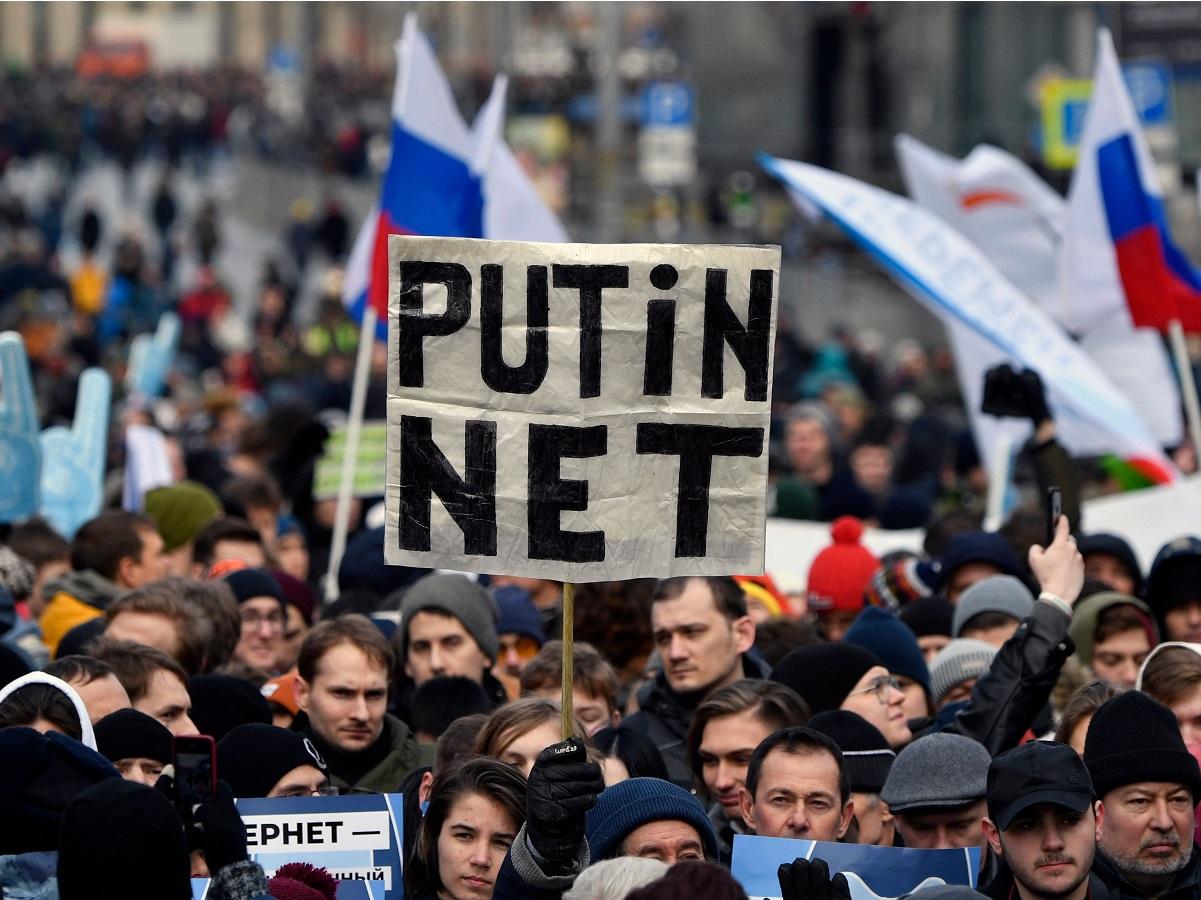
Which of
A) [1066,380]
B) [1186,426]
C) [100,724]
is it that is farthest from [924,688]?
[1186,426]

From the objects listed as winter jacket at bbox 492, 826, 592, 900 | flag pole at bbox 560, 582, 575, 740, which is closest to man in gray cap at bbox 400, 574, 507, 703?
flag pole at bbox 560, 582, 575, 740

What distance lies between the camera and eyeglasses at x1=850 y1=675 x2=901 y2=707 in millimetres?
6836

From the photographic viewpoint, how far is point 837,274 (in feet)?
114

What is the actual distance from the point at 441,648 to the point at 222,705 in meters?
1.00

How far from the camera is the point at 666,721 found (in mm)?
7105

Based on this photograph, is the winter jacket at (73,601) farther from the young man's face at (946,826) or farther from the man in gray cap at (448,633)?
the young man's face at (946,826)

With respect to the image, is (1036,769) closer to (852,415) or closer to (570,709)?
(570,709)

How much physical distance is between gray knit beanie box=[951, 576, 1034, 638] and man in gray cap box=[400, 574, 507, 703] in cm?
141

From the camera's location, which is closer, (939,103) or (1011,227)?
(1011,227)

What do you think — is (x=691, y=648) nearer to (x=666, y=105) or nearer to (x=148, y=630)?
(x=148, y=630)

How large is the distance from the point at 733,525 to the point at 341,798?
1.16 m

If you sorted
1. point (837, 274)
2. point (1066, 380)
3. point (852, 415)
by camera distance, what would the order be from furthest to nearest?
point (837, 274) → point (852, 415) → point (1066, 380)

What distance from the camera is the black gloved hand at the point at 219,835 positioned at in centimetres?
498

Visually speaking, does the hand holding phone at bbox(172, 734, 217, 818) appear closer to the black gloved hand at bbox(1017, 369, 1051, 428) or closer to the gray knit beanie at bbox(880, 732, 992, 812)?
the gray knit beanie at bbox(880, 732, 992, 812)
